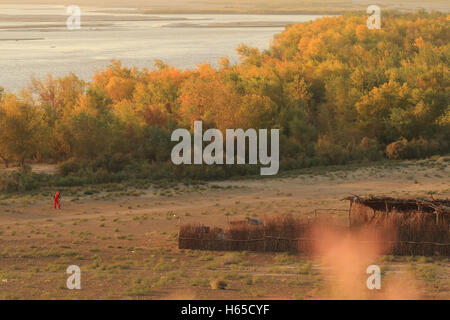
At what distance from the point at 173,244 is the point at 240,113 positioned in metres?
23.8

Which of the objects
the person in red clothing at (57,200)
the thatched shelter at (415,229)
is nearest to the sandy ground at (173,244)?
the person in red clothing at (57,200)

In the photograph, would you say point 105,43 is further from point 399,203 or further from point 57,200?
point 399,203

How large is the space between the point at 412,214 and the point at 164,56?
73.1 m

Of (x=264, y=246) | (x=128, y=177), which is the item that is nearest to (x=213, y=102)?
(x=128, y=177)

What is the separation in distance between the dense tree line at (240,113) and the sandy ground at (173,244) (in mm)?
6230

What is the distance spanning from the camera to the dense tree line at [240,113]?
4366 cm

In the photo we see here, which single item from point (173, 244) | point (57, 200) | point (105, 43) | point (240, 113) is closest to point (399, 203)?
point (173, 244)

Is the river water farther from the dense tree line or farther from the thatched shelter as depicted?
the thatched shelter

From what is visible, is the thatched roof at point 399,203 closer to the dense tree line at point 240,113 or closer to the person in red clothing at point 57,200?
the person in red clothing at point 57,200

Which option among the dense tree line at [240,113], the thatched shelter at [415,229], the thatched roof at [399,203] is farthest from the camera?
the dense tree line at [240,113]

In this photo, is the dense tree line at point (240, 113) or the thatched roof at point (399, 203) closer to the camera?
the thatched roof at point (399, 203)

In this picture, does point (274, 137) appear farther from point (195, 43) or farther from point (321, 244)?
point (195, 43)

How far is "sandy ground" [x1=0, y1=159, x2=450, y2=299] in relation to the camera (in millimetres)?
17844

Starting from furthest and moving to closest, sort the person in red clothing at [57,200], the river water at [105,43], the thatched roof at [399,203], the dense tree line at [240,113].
Answer: the river water at [105,43]
the dense tree line at [240,113]
the person in red clothing at [57,200]
the thatched roof at [399,203]
